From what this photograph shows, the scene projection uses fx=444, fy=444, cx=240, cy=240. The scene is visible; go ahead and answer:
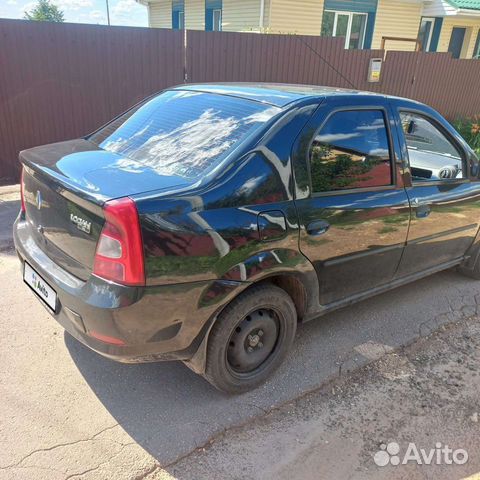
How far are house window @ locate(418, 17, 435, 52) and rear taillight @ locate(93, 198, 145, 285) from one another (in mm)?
17516

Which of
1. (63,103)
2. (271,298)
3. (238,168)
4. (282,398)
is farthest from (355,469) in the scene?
(63,103)

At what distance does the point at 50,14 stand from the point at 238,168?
31.1 metres

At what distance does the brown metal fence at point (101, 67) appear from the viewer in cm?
616

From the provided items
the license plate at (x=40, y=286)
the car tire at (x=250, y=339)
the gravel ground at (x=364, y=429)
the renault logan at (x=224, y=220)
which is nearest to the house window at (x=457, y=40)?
the renault logan at (x=224, y=220)

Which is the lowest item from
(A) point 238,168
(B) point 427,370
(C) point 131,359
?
(B) point 427,370

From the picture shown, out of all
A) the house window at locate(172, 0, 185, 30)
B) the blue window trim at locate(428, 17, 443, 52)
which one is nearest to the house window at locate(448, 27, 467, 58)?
the blue window trim at locate(428, 17, 443, 52)

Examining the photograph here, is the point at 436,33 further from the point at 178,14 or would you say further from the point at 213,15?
the point at 178,14

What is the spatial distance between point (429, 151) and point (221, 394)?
121 inches

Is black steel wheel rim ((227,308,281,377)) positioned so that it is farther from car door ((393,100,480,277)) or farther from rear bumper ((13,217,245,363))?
car door ((393,100,480,277))

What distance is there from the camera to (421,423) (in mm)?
2586

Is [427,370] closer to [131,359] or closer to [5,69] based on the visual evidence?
[131,359]

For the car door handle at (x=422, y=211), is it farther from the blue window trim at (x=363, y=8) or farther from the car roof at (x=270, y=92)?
the blue window trim at (x=363, y=8)

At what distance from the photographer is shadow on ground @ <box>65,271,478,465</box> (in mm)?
2410

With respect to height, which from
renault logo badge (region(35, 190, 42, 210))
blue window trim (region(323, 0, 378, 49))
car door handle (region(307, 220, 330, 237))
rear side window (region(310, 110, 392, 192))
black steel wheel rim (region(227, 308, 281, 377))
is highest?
blue window trim (region(323, 0, 378, 49))
